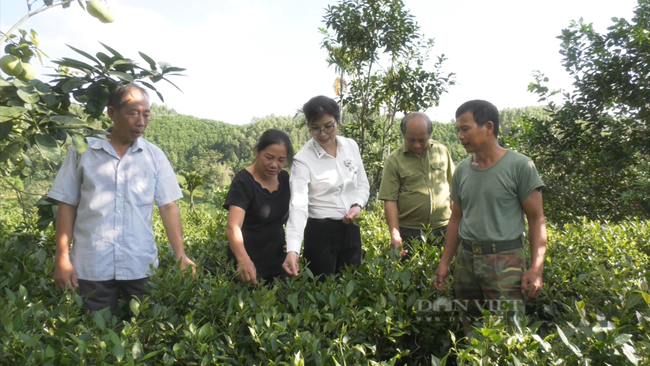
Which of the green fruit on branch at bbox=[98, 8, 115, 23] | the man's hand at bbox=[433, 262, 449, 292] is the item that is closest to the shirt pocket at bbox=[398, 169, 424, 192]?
the man's hand at bbox=[433, 262, 449, 292]

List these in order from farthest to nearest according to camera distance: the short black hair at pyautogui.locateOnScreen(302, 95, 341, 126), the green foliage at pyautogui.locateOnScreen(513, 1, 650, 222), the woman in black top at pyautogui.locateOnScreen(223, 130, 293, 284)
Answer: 1. the green foliage at pyautogui.locateOnScreen(513, 1, 650, 222)
2. the short black hair at pyautogui.locateOnScreen(302, 95, 341, 126)
3. the woman in black top at pyautogui.locateOnScreen(223, 130, 293, 284)

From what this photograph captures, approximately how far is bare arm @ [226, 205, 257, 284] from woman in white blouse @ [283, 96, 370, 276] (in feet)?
0.97

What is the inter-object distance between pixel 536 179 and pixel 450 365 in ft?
3.41

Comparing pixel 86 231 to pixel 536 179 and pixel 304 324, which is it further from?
pixel 536 179

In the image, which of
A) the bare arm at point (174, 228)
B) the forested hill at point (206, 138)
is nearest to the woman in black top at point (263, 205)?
the bare arm at point (174, 228)

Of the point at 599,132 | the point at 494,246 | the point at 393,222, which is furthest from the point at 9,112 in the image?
the point at 599,132

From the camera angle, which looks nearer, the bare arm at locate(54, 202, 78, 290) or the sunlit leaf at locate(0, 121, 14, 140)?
the sunlit leaf at locate(0, 121, 14, 140)

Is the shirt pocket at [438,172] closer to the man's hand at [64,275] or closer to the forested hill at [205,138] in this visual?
the man's hand at [64,275]

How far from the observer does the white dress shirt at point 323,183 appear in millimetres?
2604

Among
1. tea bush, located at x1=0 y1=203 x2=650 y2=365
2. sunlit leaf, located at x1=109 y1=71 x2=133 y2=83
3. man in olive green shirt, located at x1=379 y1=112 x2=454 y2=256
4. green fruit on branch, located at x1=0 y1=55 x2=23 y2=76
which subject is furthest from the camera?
man in olive green shirt, located at x1=379 y1=112 x2=454 y2=256

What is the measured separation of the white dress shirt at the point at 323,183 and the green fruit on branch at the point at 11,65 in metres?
1.42

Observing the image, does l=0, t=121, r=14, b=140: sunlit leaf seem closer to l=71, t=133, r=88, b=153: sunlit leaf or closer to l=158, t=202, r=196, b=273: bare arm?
l=71, t=133, r=88, b=153: sunlit leaf

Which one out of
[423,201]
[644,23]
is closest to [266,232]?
[423,201]

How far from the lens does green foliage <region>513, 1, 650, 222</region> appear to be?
632cm
